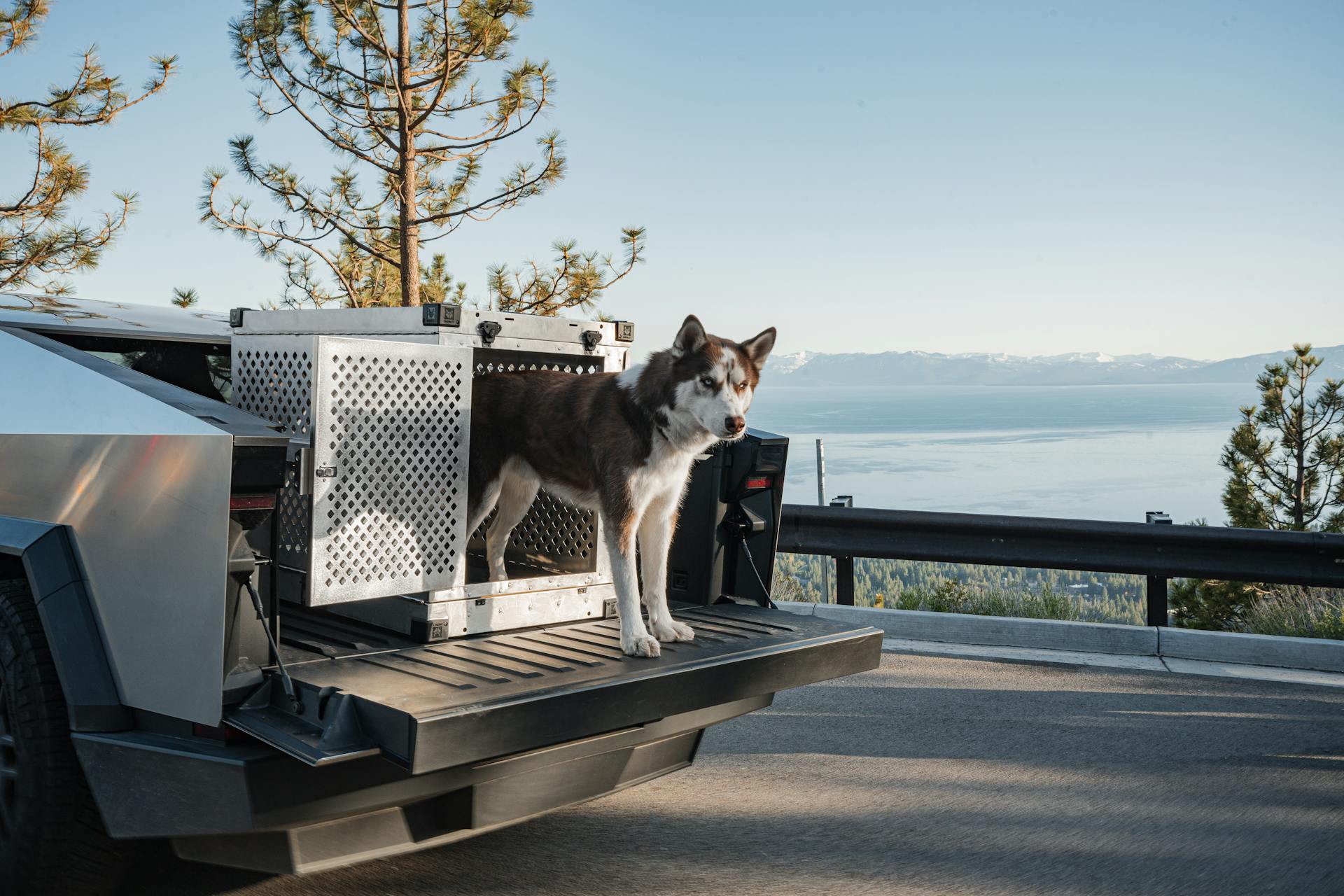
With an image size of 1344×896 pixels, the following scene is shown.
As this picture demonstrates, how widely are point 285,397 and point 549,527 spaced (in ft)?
5.53

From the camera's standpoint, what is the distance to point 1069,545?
7.86m

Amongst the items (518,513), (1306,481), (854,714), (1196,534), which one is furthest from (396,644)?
(1306,481)

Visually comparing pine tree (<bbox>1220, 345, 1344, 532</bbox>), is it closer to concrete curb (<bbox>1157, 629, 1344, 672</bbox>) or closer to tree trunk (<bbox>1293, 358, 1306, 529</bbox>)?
tree trunk (<bbox>1293, 358, 1306, 529</bbox>)

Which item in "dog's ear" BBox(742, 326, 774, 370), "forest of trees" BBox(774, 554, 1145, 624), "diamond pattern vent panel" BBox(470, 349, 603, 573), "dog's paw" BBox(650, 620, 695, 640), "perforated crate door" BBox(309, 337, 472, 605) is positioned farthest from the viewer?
"forest of trees" BBox(774, 554, 1145, 624)

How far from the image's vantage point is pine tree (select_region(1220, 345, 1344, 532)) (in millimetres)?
15461

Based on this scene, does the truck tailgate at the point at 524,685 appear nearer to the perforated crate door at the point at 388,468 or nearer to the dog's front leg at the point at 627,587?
the dog's front leg at the point at 627,587

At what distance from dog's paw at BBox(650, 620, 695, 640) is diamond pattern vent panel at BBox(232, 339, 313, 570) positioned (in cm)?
125

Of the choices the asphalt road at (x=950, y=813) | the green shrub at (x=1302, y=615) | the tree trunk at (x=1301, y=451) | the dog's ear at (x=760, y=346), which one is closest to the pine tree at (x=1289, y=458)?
the tree trunk at (x=1301, y=451)

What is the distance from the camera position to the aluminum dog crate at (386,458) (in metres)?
3.58

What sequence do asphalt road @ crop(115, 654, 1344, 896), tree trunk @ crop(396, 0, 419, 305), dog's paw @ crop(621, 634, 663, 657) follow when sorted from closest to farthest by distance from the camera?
dog's paw @ crop(621, 634, 663, 657)
asphalt road @ crop(115, 654, 1344, 896)
tree trunk @ crop(396, 0, 419, 305)

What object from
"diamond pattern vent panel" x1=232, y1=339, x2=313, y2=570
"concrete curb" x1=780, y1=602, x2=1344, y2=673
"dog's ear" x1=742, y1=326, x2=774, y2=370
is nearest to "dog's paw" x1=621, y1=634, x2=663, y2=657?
"diamond pattern vent panel" x1=232, y1=339, x2=313, y2=570

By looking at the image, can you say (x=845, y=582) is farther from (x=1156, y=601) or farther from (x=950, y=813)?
(x=950, y=813)

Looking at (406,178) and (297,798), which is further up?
(406,178)

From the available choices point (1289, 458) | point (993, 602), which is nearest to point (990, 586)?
point (993, 602)
